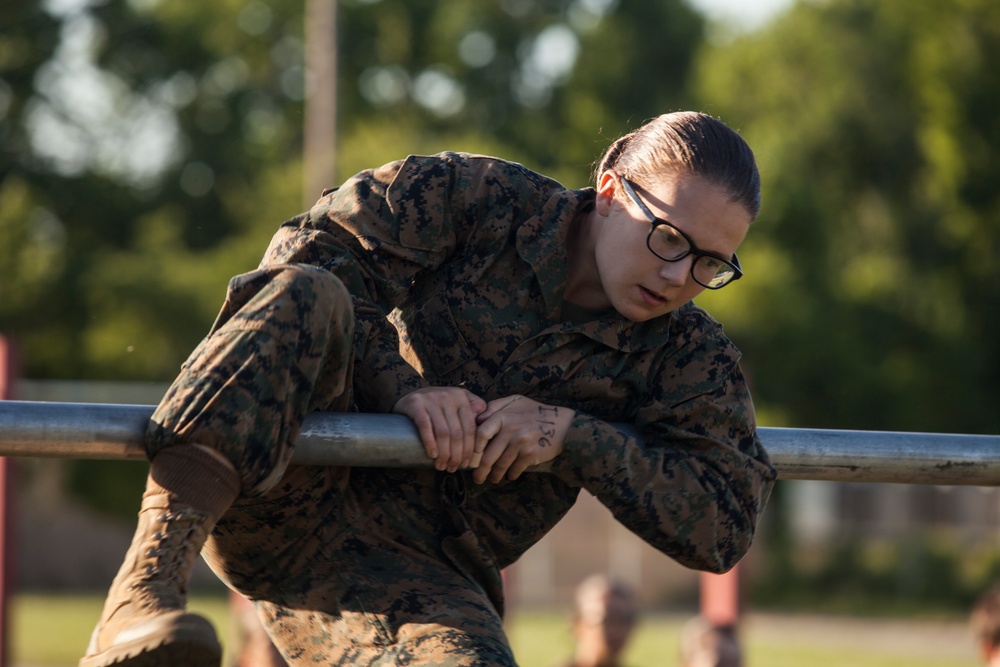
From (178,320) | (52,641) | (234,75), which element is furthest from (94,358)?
(234,75)

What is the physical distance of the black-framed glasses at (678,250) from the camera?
102 inches

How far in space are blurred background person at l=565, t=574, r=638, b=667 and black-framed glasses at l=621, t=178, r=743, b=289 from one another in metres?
3.39

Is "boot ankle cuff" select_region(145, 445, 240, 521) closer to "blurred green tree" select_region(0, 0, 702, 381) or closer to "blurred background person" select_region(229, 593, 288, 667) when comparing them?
"blurred background person" select_region(229, 593, 288, 667)

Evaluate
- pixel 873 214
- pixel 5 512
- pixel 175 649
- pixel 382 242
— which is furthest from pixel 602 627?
pixel 873 214

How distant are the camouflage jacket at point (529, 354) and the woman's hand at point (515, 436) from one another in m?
0.05

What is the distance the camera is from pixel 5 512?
20.9 feet

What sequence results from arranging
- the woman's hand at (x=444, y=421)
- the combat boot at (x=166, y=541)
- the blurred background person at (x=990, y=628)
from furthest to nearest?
the blurred background person at (x=990, y=628) → the woman's hand at (x=444, y=421) → the combat boot at (x=166, y=541)

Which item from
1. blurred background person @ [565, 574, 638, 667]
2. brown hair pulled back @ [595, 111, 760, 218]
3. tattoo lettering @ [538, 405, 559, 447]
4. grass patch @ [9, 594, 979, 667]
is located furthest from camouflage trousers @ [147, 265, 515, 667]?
grass patch @ [9, 594, 979, 667]

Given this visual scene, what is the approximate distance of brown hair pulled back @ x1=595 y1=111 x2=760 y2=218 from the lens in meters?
2.62

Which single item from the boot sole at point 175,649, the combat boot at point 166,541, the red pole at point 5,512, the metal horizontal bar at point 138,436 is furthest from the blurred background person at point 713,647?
the boot sole at point 175,649

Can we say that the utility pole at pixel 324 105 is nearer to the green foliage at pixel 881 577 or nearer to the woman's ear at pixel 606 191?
the green foliage at pixel 881 577

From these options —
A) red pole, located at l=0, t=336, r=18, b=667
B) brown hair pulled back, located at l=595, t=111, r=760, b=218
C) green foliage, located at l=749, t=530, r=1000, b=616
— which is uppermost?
brown hair pulled back, located at l=595, t=111, r=760, b=218

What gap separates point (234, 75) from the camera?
35844mm

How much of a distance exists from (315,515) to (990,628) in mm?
2736
